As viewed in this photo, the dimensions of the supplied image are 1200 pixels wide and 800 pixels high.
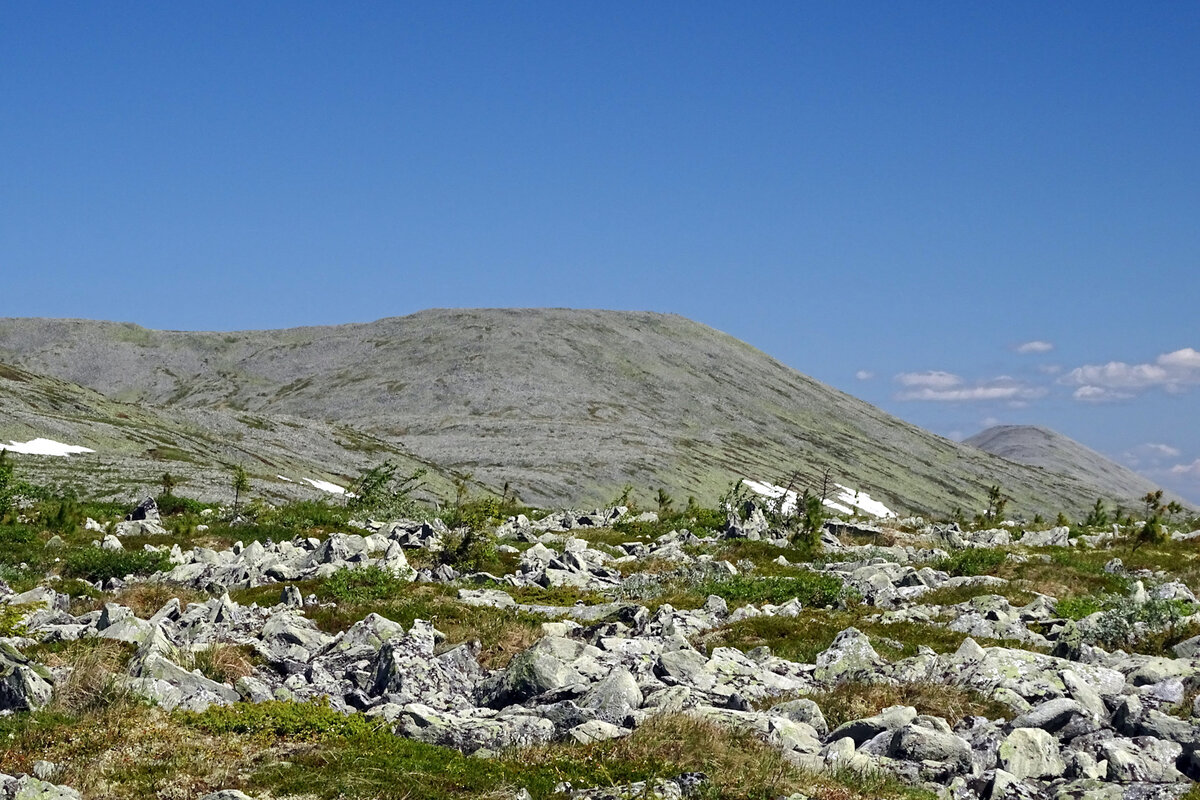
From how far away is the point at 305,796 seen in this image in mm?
12211

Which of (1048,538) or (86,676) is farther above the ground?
(1048,538)

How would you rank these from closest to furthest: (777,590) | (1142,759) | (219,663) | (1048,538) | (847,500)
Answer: (1142,759) → (219,663) → (777,590) → (1048,538) → (847,500)

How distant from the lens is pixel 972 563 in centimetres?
3322

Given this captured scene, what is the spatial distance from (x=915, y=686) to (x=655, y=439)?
567 feet

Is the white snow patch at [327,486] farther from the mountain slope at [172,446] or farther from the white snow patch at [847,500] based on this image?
the white snow patch at [847,500]

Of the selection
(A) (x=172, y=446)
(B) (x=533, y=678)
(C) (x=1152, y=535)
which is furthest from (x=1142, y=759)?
(A) (x=172, y=446)

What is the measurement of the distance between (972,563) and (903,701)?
56.0 ft

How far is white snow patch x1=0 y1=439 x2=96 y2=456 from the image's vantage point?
3661 inches

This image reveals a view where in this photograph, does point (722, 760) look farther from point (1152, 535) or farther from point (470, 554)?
point (1152, 535)


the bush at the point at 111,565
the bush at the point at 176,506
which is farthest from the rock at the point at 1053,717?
the bush at the point at 176,506

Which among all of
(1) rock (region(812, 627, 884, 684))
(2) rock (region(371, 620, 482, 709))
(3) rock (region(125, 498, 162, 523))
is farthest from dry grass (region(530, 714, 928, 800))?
(3) rock (region(125, 498, 162, 523))

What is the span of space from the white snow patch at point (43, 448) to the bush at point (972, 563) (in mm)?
81385

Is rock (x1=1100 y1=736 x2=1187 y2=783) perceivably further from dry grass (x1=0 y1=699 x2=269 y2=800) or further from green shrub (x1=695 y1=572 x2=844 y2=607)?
green shrub (x1=695 y1=572 x2=844 y2=607)

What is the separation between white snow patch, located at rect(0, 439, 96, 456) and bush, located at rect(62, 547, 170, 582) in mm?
68337
